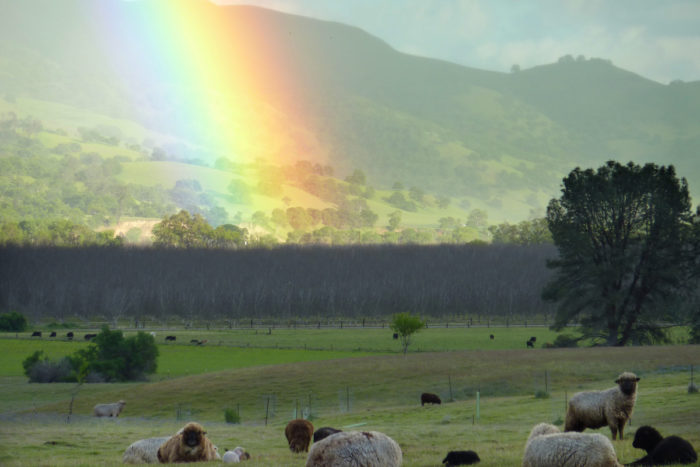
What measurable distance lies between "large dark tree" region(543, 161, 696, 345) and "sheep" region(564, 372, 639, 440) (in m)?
51.8

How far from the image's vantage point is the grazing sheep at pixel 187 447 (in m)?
22.1

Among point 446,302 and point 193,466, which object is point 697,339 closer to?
→ point 193,466

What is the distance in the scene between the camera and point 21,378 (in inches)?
2753

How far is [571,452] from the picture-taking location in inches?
638

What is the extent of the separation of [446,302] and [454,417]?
111 metres

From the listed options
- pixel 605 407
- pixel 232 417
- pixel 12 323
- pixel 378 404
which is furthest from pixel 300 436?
pixel 12 323

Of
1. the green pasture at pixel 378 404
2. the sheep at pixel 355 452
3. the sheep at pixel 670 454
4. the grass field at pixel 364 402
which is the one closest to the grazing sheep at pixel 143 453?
the green pasture at pixel 378 404

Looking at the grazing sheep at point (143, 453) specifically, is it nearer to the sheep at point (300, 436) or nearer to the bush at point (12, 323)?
the sheep at point (300, 436)

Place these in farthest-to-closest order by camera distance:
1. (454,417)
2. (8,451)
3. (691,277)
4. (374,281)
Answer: (374,281) → (691,277) → (454,417) → (8,451)

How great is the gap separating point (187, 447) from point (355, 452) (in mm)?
7638

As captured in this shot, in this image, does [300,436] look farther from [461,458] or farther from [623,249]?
[623,249]

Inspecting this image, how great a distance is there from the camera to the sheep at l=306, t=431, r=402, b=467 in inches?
634

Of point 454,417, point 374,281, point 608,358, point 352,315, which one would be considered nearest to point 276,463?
point 454,417

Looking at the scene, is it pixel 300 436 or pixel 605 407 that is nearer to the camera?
pixel 605 407
